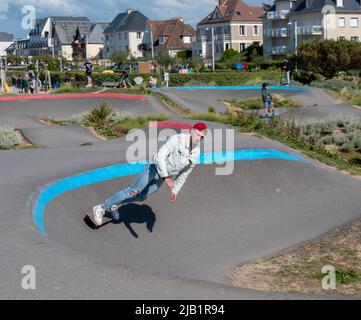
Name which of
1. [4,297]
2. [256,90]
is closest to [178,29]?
[256,90]

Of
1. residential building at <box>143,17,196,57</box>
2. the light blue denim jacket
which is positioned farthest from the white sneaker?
residential building at <box>143,17,196,57</box>

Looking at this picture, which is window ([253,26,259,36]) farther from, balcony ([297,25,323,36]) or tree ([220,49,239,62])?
balcony ([297,25,323,36])

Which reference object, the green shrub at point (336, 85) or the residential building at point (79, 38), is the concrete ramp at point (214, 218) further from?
the residential building at point (79, 38)

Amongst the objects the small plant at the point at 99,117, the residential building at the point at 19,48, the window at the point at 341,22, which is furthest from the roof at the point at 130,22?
the small plant at the point at 99,117

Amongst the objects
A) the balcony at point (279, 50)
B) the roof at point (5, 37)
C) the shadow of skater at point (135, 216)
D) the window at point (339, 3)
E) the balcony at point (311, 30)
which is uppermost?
the roof at point (5, 37)

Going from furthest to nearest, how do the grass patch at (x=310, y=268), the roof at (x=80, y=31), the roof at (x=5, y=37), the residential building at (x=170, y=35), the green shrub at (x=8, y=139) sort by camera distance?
the roof at (x=5, y=37)
the roof at (x=80, y=31)
the residential building at (x=170, y=35)
the green shrub at (x=8, y=139)
the grass patch at (x=310, y=268)

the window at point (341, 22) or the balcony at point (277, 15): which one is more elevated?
the balcony at point (277, 15)
